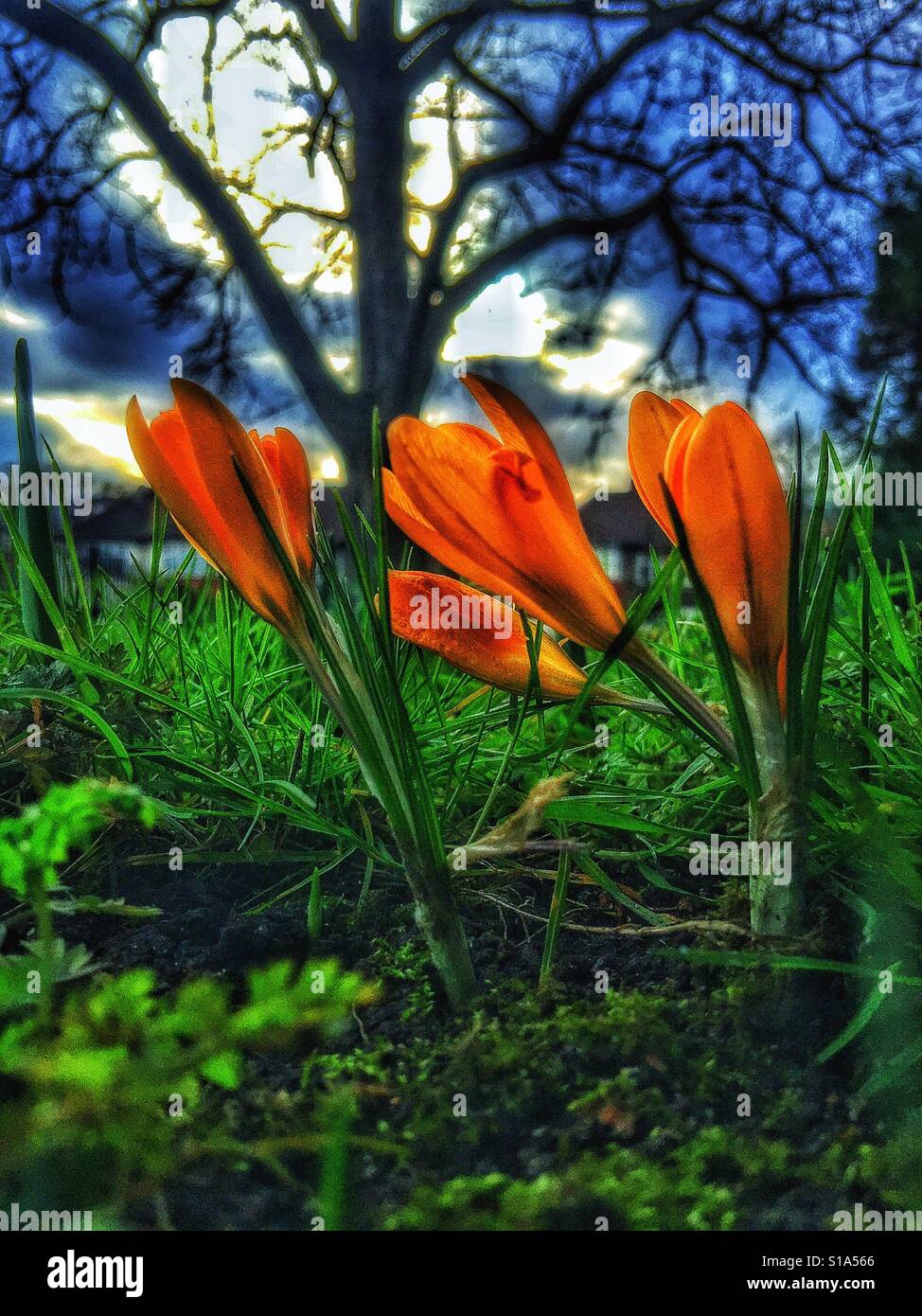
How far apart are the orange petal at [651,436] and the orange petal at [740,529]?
39 millimetres

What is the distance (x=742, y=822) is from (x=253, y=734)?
0.89 feet

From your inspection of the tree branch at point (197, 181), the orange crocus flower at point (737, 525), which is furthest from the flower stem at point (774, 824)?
the tree branch at point (197, 181)

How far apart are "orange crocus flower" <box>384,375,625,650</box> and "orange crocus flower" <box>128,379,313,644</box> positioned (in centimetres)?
5

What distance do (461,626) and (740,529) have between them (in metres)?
0.11

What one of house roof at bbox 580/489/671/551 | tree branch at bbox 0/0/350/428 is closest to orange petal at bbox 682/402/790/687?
house roof at bbox 580/489/671/551

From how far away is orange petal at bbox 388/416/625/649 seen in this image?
1.12 feet

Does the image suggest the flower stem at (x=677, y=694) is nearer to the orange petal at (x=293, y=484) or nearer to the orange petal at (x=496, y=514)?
the orange petal at (x=496, y=514)

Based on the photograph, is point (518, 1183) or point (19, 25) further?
point (19, 25)

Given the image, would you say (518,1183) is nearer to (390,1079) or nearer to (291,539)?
(390,1079)

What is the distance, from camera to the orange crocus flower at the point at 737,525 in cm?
32

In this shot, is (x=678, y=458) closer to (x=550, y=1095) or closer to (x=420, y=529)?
(x=420, y=529)

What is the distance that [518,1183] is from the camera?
11.6 inches

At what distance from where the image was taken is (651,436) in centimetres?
37
